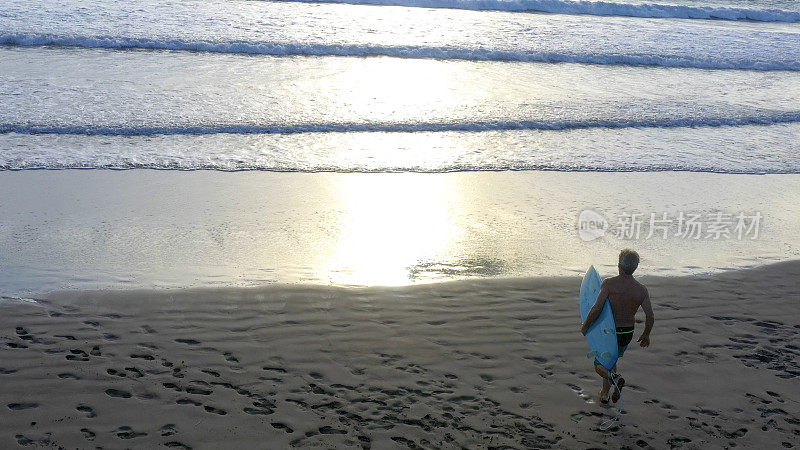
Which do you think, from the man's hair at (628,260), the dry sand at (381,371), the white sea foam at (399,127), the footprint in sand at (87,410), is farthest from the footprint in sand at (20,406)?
the white sea foam at (399,127)

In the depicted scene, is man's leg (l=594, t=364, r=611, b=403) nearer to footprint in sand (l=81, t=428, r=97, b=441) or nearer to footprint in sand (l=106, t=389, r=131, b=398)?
footprint in sand (l=106, t=389, r=131, b=398)

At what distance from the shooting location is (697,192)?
33.0 ft

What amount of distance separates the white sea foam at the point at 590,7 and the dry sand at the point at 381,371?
20.0 meters

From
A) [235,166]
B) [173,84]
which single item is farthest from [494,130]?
[173,84]

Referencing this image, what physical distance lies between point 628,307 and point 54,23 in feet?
57.3

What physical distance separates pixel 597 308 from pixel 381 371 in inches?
62.1

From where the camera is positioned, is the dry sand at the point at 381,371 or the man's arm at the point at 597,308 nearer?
the dry sand at the point at 381,371

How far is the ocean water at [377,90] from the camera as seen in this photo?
11.1 metres

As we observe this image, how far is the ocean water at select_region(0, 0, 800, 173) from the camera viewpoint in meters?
11.1

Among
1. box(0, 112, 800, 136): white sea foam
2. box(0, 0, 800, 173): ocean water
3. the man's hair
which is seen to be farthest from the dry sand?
box(0, 112, 800, 136): white sea foam

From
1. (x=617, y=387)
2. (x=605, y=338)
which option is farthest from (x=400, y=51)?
(x=617, y=387)

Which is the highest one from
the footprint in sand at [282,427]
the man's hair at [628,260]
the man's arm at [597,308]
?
the man's hair at [628,260]

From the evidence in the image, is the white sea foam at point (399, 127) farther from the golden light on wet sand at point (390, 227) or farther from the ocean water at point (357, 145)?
the golden light on wet sand at point (390, 227)

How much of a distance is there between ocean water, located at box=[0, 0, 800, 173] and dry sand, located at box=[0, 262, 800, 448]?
13.6ft
